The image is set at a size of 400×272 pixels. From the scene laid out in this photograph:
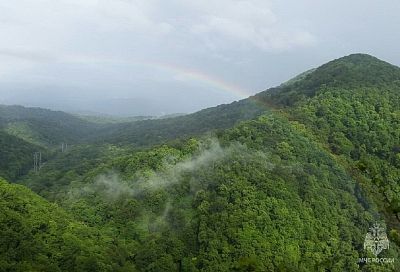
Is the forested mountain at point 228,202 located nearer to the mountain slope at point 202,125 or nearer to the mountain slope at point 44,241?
the mountain slope at point 44,241

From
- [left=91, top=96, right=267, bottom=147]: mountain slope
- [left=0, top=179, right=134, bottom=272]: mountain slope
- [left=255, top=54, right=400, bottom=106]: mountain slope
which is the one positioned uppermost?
[left=255, top=54, right=400, bottom=106]: mountain slope

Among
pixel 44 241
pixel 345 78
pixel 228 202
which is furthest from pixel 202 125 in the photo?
pixel 44 241

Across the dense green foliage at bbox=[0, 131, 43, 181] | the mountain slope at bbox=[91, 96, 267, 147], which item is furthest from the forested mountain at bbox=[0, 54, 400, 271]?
the dense green foliage at bbox=[0, 131, 43, 181]

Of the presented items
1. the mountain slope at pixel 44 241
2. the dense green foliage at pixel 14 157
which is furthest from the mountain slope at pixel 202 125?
the mountain slope at pixel 44 241

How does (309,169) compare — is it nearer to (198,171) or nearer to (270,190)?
(270,190)

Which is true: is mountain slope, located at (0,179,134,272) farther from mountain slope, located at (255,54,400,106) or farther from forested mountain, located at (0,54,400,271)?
mountain slope, located at (255,54,400,106)

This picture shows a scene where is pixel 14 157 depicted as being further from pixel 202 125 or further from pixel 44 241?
pixel 44 241

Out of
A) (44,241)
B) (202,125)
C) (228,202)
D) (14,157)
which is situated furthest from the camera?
(202,125)

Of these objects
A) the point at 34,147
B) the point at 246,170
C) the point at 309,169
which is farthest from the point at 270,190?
the point at 34,147

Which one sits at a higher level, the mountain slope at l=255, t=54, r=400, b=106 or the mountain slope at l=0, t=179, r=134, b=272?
the mountain slope at l=255, t=54, r=400, b=106
